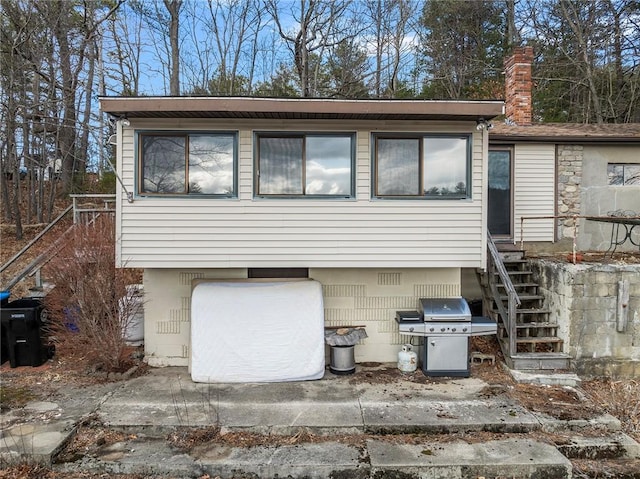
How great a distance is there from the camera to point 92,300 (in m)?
6.44

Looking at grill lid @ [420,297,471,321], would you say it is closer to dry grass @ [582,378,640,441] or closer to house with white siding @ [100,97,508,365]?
house with white siding @ [100,97,508,365]

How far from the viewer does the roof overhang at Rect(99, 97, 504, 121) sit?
577 centimetres

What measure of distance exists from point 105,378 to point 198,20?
51.5 feet

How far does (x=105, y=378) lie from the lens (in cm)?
637

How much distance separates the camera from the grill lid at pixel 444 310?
6.46 m

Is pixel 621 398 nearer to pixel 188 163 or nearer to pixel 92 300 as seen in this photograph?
pixel 188 163

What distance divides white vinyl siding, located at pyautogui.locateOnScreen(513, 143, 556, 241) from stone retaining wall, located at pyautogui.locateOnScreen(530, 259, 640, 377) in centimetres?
240

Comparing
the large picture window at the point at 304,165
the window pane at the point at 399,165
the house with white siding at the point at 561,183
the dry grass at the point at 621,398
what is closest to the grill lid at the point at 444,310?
the window pane at the point at 399,165

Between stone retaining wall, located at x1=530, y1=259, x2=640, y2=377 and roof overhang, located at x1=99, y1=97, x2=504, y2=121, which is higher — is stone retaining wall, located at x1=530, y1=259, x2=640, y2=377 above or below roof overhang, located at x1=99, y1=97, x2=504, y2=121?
below

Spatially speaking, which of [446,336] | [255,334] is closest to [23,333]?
[255,334]

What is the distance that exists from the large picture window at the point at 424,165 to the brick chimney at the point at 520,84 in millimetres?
4527

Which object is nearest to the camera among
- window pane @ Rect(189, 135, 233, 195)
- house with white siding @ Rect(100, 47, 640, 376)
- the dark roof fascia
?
house with white siding @ Rect(100, 47, 640, 376)

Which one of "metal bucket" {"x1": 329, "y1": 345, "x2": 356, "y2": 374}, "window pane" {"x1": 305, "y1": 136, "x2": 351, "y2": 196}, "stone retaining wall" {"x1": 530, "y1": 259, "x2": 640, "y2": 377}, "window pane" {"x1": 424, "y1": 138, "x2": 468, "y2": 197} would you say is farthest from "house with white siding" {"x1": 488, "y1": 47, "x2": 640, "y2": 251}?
"metal bucket" {"x1": 329, "y1": 345, "x2": 356, "y2": 374}

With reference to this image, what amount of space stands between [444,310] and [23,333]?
6634 millimetres
